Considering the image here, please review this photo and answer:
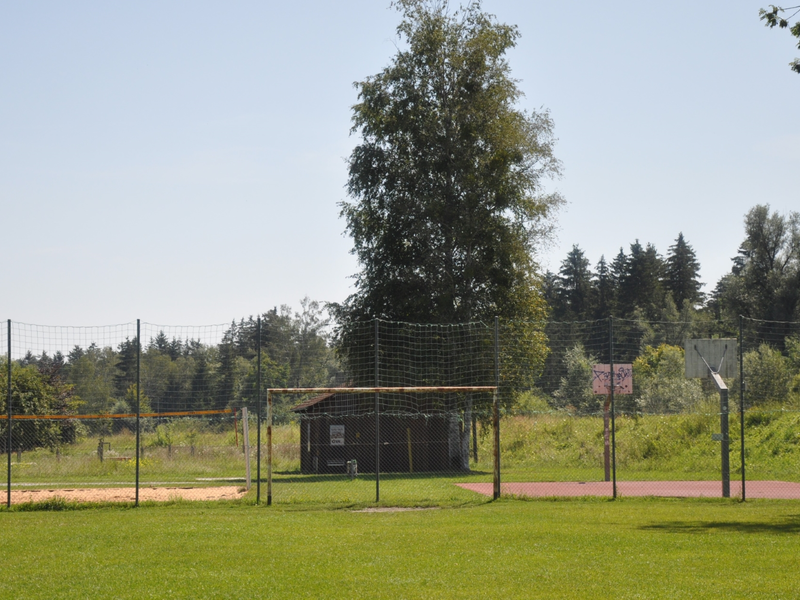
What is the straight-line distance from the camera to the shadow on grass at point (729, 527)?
10397 mm

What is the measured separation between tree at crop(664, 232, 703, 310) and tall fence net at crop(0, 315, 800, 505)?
216 feet

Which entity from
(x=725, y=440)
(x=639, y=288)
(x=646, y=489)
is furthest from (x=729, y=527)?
(x=639, y=288)

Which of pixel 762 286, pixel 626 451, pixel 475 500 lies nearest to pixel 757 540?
pixel 475 500

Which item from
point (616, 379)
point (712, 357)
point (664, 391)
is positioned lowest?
point (664, 391)

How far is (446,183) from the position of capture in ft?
93.4

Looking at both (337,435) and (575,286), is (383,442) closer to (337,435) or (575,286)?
(337,435)

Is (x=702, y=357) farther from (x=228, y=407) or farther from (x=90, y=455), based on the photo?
(x=90, y=455)

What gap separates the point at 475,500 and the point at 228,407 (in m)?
5.25

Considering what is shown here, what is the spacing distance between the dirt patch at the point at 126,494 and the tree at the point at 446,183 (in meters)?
10.7

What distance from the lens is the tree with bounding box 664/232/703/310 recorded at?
90312 mm

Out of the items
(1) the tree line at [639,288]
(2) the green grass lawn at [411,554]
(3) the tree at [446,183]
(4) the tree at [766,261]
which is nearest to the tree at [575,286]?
(1) the tree line at [639,288]

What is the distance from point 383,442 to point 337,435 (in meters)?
1.75

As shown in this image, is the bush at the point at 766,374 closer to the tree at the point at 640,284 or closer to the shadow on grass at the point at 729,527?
the shadow on grass at the point at 729,527

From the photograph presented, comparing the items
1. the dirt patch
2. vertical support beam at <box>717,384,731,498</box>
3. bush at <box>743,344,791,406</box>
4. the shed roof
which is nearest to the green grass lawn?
vertical support beam at <box>717,384,731,498</box>
